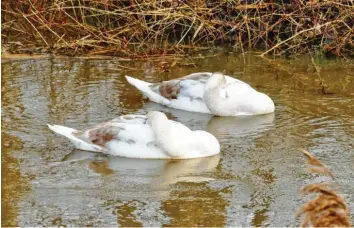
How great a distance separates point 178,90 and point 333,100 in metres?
1.70

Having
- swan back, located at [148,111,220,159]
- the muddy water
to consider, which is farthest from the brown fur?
swan back, located at [148,111,220,159]

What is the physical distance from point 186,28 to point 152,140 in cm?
549

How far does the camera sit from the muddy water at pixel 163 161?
641cm

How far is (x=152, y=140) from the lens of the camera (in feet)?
25.2

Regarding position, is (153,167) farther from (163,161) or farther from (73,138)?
(73,138)

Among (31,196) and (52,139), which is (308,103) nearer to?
(52,139)

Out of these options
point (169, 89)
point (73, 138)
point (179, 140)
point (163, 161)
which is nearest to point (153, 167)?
point (163, 161)

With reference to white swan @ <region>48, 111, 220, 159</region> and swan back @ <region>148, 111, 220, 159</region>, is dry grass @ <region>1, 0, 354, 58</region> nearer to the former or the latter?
white swan @ <region>48, 111, 220, 159</region>

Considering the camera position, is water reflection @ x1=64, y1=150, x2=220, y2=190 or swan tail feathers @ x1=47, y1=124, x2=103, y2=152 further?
swan tail feathers @ x1=47, y1=124, x2=103, y2=152

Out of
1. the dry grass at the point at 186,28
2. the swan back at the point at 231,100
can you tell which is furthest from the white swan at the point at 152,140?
the dry grass at the point at 186,28

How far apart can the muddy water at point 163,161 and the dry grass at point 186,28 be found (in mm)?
746

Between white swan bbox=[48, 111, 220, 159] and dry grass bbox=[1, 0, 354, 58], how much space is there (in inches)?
152

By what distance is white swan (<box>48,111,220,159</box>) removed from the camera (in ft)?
25.0

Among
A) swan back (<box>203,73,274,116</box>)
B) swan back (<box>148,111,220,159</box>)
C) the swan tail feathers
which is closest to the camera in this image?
swan back (<box>148,111,220,159</box>)
